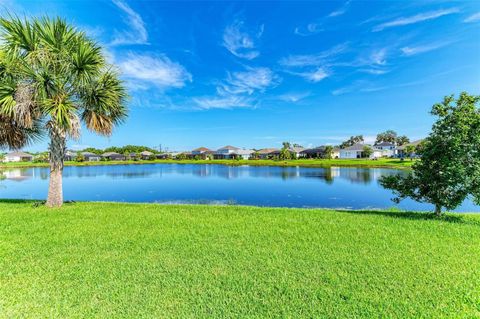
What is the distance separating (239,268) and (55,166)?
880 centimetres

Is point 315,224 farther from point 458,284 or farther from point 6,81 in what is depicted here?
point 6,81

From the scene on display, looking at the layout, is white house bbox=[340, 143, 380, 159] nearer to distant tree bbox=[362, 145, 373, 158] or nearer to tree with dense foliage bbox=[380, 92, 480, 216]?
distant tree bbox=[362, 145, 373, 158]

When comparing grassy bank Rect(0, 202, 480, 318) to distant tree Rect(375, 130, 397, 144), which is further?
distant tree Rect(375, 130, 397, 144)

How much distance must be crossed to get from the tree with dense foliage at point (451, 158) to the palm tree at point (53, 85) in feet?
35.9

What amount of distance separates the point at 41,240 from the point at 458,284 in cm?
765

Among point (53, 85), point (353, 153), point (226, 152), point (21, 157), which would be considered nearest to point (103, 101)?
point (53, 85)

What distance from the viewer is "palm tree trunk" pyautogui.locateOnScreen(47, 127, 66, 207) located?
9.31 meters

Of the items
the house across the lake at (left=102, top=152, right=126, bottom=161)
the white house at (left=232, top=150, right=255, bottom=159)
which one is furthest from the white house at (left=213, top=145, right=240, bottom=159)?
the house across the lake at (left=102, top=152, right=126, bottom=161)

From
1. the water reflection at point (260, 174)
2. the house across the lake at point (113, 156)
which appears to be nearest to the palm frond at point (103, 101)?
the water reflection at point (260, 174)

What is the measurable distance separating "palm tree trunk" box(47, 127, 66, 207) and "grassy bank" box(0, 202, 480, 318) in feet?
7.45

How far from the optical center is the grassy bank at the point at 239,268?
3.13 meters

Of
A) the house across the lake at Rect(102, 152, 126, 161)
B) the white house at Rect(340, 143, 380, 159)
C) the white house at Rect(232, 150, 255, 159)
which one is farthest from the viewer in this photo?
the white house at Rect(232, 150, 255, 159)

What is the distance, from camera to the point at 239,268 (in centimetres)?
411

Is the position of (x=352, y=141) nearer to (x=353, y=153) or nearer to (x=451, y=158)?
(x=353, y=153)
